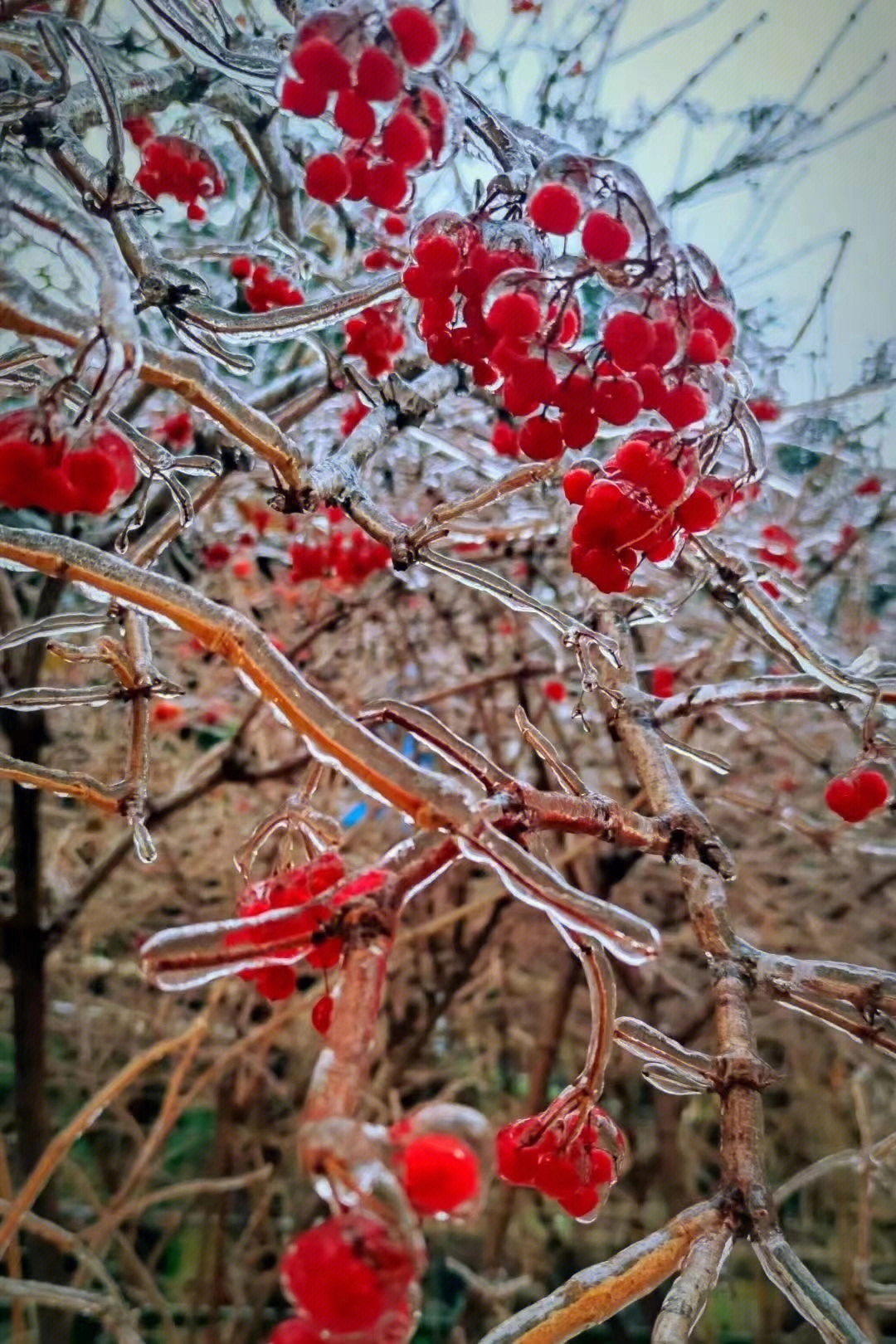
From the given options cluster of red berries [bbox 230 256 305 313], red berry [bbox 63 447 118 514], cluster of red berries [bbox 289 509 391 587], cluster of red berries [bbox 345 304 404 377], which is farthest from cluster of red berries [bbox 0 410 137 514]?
cluster of red berries [bbox 289 509 391 587]

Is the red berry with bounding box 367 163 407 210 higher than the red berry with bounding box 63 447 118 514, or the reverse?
the red berry with bounding box 367 163 407 210

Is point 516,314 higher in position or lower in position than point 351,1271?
higher

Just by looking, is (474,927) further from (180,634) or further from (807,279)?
(807,279)

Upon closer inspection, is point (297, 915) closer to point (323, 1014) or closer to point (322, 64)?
point (323, 1014)

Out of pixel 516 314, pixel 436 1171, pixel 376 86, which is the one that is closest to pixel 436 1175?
pixel 436 1171

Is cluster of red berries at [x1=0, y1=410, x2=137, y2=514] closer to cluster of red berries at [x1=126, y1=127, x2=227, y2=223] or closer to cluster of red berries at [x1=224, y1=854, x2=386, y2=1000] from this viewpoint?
cluster of red berries at [x1=224, y1=854, x2=386, y2=1000]

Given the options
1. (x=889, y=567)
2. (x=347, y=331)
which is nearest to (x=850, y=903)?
(x=889, y=567)
